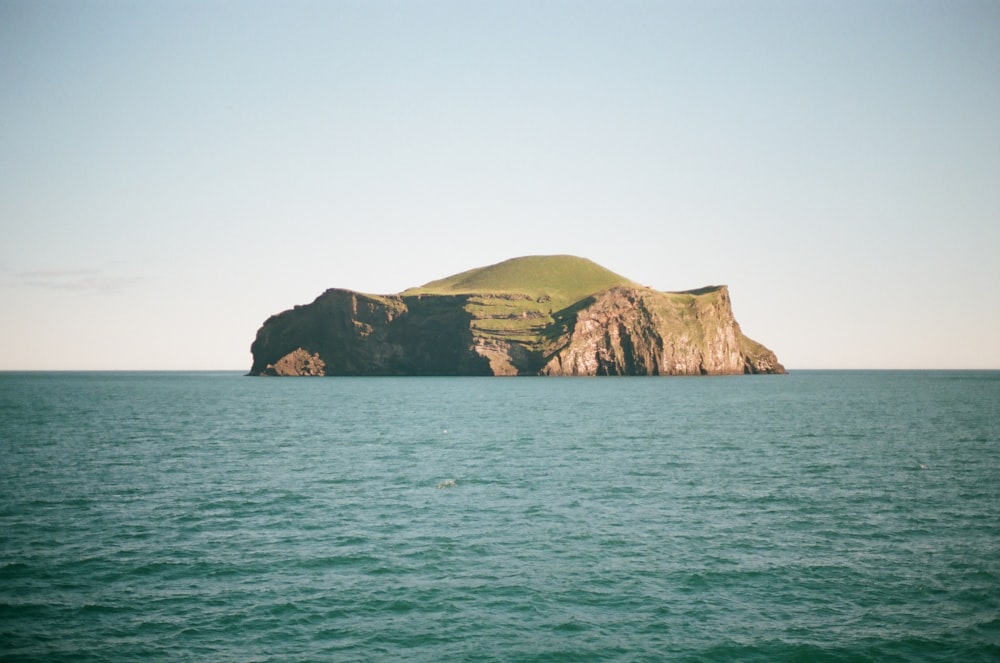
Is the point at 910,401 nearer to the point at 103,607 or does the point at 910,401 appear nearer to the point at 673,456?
the point at 673,456

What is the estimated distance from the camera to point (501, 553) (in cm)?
2572

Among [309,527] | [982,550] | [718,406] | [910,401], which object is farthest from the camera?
[910,401]

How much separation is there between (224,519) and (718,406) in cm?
8375

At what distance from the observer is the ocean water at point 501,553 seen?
61.3ft

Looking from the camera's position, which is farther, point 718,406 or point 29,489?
point 718,406

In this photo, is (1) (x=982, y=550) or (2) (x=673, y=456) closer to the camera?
(1) (x=982, y=550)

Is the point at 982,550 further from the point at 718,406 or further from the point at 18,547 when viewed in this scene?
the point at 718,406

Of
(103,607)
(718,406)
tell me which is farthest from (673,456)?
(718,406)

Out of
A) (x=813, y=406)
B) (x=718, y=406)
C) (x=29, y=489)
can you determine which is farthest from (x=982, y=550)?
(x=813, y=406)

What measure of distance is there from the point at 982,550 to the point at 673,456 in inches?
970

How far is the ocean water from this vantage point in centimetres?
1869

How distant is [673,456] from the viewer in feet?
165

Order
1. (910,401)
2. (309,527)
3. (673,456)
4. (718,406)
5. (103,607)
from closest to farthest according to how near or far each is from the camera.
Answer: (103,607) → (309,527) → (673,456) → (718,406) → (910,401)

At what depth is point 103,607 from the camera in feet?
68.5
